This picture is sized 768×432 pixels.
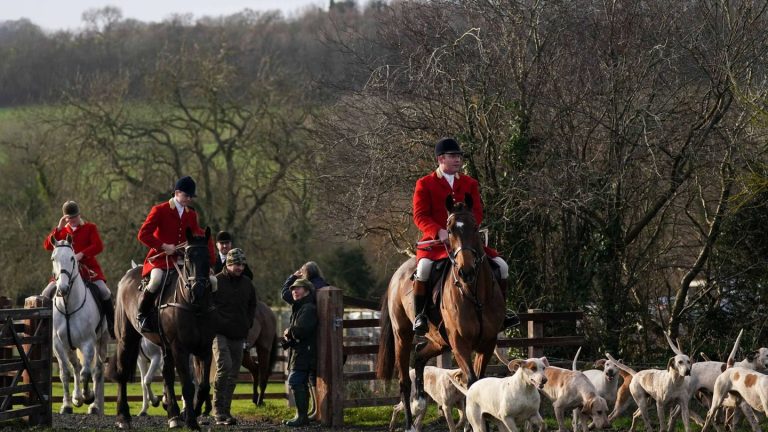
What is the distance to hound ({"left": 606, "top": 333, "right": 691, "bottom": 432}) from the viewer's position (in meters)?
11.9

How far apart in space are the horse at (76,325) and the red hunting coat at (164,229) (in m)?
2.52

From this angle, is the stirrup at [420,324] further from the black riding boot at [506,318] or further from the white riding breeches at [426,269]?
the black riding boot at [506,318]

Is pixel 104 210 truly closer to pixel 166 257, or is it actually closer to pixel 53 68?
pixel 53 68

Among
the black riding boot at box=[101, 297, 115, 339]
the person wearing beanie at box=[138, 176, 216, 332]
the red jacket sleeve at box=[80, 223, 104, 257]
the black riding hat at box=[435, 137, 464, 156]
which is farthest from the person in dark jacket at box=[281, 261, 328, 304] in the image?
the black riding hat at box=[435, 137, 464, 156]

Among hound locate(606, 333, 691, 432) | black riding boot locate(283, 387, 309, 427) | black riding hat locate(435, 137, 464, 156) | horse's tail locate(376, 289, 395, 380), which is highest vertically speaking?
black riding hat locate(435, 137, 464, 156)

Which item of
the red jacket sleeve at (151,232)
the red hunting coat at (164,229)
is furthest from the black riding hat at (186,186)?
the red jacket sleeve at (151,232)

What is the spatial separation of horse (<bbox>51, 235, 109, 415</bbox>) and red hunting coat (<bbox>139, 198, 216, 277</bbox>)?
8.28 ft

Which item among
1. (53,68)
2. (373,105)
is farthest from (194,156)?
(373,105)

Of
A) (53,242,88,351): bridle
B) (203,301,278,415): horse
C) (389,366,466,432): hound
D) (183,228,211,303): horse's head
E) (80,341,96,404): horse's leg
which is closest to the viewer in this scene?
(183,228,211,303): horse's head

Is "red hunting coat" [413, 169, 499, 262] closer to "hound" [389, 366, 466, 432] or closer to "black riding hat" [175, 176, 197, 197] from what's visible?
"hound" [389, 366, 466, 432]

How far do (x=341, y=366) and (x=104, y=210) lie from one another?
2166 cm

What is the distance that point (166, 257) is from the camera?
1218 cm

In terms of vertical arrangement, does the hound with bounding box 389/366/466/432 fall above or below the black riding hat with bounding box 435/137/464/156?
below

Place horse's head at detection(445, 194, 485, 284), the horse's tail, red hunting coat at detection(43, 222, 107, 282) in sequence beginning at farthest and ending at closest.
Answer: red hunting coat at detection(43, 222, 107, 282), the horse's tail, horse's head at detection(445, 194, 485, 284)
